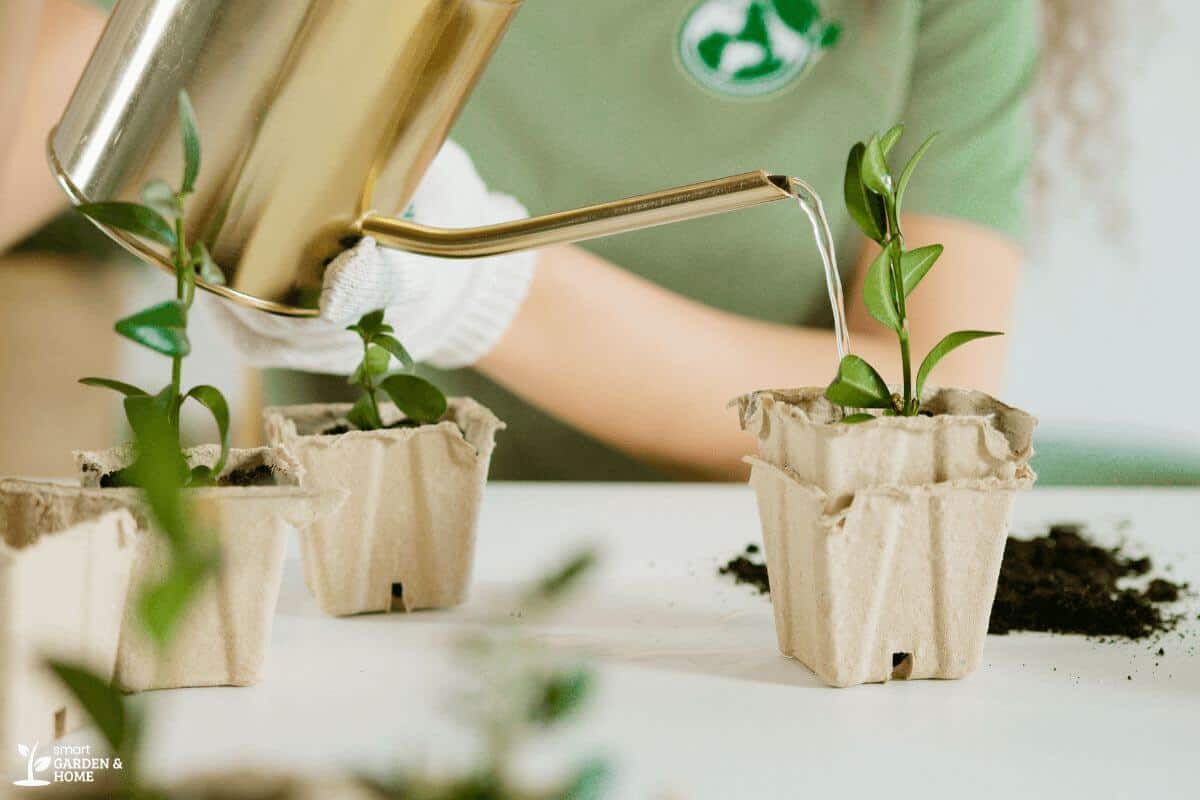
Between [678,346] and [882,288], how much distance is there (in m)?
0.67

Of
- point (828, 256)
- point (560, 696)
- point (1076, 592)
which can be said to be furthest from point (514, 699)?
point (1076, 592)

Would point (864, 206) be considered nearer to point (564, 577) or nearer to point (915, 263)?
point (915, 263)

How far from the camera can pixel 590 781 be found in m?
0.09

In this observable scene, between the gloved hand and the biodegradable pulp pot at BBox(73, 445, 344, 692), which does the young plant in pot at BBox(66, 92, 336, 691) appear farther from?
the gloved hand

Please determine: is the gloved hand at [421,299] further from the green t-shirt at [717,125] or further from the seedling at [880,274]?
the seedling at [880,274]

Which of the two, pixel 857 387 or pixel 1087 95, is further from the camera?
pixel 1087 95

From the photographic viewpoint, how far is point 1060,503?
854 millimetres

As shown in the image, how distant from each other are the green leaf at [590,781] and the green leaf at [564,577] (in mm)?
16

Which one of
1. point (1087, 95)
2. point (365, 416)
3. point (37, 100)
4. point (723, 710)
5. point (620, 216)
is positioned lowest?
point (723, 710)

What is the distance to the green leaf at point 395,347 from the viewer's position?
0.57 metres

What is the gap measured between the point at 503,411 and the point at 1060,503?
21.3 inches

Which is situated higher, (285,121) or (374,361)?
(285,121)

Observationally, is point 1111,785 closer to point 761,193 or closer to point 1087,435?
point 761,193

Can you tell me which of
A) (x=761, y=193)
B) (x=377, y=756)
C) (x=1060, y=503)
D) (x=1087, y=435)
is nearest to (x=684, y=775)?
(x=377, y=756)
